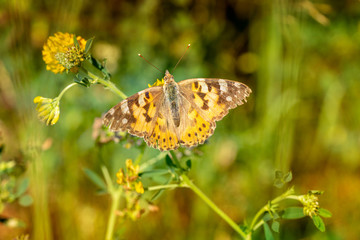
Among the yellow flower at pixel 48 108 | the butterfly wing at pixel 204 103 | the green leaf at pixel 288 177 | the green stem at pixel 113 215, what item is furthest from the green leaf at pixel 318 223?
the yellow flower at pixel 48 108

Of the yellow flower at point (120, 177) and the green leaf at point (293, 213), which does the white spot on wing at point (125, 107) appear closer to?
the yellow flower at point (120, 177)

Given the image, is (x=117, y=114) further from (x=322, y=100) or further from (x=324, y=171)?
(x=322, y=100)

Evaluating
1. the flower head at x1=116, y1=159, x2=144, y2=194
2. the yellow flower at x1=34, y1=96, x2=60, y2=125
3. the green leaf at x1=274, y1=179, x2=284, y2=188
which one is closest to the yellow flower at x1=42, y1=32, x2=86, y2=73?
the yellow flower at x1=34, y1=96, x2=60, y2=125

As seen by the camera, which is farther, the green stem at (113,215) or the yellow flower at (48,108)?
the green stem at (113,215)

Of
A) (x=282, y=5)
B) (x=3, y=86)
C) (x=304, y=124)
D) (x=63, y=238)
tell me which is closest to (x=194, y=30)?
(x=282, y=5)

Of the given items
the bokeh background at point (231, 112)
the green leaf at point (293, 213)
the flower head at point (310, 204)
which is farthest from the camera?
the bokeh background at point (231, 112)

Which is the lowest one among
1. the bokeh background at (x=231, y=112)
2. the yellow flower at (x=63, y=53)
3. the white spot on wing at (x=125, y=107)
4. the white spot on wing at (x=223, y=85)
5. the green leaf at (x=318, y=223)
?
the bokeh background at (x=231, y=112)

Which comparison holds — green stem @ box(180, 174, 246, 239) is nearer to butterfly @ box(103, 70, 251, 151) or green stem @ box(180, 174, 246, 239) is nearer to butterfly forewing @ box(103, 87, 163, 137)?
butterfly @ box(103, 70, 251, 151)

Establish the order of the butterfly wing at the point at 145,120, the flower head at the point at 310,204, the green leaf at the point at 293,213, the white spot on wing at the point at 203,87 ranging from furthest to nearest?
the white spot on wing at the point at 203,87
the butterfly wing at the point at 145,120
the green leaf at the point at 293,213
the flower head at the point at 310,204
